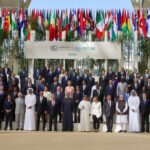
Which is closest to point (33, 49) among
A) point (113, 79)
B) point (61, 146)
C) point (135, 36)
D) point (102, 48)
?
point (102, 48)

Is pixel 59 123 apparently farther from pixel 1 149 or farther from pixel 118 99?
pixel 1 149

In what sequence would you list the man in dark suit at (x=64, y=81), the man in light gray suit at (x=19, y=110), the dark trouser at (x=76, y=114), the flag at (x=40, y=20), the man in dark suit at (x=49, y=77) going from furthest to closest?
the flag at (x=40, y=20), the man in dark suit at (x=49, y=77), the man in dark suit at (x=64, y=81), the dark trouser at (x=76, y=114), the man in light gray suit at (x=19, y=110)

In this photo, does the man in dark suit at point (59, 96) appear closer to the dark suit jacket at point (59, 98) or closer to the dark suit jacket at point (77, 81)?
the dark suit jacket at point (59, 98)

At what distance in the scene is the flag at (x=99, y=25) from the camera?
112 feet

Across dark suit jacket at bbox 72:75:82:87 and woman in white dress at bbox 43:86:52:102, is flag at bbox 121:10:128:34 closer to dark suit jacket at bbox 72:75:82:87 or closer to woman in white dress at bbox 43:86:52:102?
dark suit jacket at bbox 72:75:82:87

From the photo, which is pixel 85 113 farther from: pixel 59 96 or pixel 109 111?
pixel 59 96

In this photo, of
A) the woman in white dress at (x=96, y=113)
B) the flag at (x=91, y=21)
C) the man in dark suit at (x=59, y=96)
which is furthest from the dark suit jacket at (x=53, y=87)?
the flag at (x=91, y=21)

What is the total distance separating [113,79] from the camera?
2347 centimetres

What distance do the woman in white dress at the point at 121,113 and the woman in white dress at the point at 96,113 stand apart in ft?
2.41

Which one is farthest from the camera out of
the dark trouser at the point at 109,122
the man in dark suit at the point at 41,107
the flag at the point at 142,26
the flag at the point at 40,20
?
the flag at the point at 40,20

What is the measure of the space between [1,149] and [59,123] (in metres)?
7.30

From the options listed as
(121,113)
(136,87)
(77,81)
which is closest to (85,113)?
(121,113)

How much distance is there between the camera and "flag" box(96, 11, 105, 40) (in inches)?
1344

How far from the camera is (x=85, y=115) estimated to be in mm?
21125
